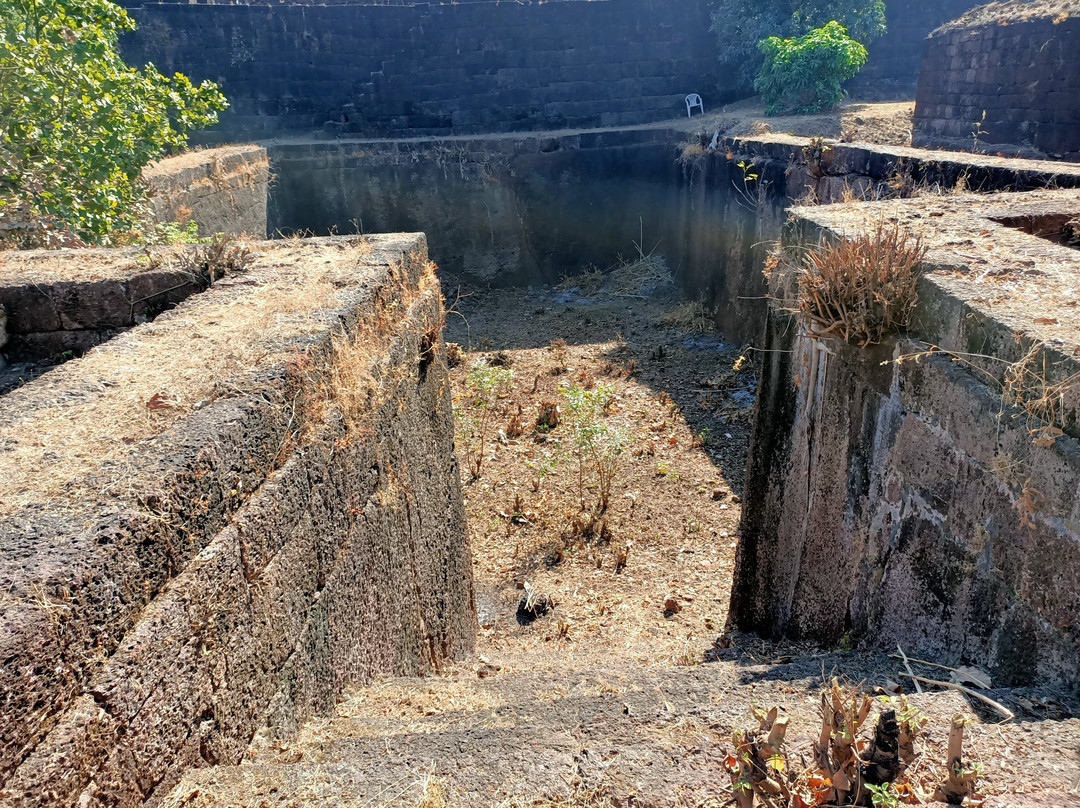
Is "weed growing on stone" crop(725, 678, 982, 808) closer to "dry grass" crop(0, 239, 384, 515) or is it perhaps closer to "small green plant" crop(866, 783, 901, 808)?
"small green plant" crop(866, 783, 901, 808)

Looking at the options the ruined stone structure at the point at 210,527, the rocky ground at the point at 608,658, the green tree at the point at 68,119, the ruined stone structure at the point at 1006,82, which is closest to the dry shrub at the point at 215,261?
the ruined stone structure at the point at 210,527

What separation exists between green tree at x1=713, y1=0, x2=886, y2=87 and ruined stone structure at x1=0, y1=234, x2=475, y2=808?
12.8m

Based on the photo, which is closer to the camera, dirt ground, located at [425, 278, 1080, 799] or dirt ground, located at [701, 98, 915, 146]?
dirt ground, located at [425, 278, 1080, 799]

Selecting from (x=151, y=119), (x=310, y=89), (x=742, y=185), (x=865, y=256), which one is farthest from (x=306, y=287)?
(x=310, y=89)

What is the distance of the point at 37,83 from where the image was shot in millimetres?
5195

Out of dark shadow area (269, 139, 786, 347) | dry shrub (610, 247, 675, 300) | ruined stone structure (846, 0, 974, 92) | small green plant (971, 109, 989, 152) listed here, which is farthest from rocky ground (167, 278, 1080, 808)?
ruined stone structure (846, 0, 974, 92)

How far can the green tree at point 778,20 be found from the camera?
47.0 feet

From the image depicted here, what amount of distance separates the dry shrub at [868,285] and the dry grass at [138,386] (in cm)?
198

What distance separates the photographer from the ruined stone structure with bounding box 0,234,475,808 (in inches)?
57.6

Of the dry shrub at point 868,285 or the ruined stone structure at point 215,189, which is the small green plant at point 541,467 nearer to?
the dry shrub at point 868,285

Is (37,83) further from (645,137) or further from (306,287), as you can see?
(645,137)

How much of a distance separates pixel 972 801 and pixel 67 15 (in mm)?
6950

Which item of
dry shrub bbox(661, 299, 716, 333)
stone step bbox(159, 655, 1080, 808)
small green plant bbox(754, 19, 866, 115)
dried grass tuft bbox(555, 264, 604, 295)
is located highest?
small green plant bbox(754, 19, 866, 115)

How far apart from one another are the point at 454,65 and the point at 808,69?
6.30 metres
